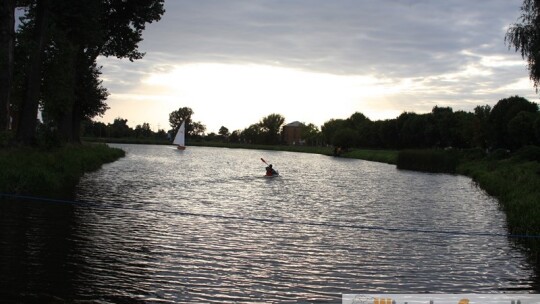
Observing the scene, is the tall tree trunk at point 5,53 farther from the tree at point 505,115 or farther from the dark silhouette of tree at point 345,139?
the dark silhouette of tree at point 345,139

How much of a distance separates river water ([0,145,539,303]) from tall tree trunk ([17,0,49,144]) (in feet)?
22.6

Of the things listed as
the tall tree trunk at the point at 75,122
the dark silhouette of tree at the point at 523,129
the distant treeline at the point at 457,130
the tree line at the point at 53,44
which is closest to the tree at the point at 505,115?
the distant treeline at the point at 457,130

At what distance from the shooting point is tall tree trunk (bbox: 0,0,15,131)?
1117 inches

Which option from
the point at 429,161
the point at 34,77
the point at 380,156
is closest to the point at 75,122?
the point at 34,77

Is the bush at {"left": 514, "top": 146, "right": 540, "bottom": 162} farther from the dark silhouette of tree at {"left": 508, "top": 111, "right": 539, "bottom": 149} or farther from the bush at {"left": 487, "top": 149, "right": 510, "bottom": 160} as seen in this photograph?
the dark silhouette of tree at {"left": 508, "top": 111, "right": 539, "bottom": 149}

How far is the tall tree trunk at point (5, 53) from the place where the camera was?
28.4 m

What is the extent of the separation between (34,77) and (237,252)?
21947 mm

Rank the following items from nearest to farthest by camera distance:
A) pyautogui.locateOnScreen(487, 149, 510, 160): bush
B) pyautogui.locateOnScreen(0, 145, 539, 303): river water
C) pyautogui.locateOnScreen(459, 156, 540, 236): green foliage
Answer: pyautogui.locateOnScreen(0, 145, 539, 303): river water → pyautogui.locateOnScreen(459, 156, 540, 236): green foliage → pyautogui.locateOnScreen(487, 149, 510, 160): bush

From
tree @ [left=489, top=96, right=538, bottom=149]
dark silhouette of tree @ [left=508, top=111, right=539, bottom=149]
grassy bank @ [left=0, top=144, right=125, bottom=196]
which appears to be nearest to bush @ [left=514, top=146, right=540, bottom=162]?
dark silhouette of tree @ [left=508, top=111, right=539, bottom=149]

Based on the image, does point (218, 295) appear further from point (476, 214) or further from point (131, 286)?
point (476, 214)

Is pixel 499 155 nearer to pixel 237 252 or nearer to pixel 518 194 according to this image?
pixel 518 194

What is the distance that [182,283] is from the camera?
1238 centimetres

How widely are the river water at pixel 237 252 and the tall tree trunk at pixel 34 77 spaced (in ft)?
22.6

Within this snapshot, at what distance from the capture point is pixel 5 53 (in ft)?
92.4
